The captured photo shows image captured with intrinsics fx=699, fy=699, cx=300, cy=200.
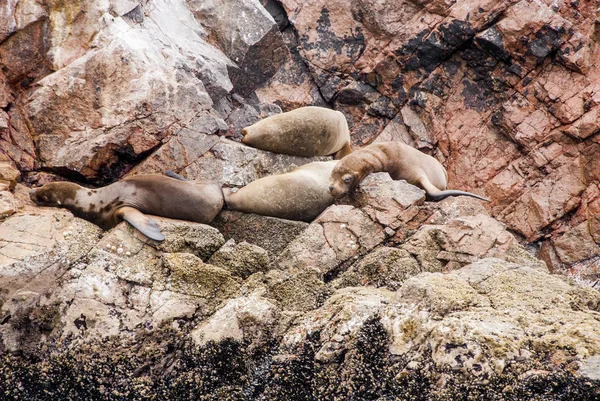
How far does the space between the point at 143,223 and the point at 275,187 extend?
1843mm

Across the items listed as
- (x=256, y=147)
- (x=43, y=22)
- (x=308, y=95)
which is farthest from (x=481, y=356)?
(x=308, y=95)

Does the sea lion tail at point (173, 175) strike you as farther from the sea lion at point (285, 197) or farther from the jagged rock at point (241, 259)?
the jagged rock at point (241, 259)

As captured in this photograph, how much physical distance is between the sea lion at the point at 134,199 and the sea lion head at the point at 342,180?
1363 millimetres

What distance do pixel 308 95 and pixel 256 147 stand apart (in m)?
2.72

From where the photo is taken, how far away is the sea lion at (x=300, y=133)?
29.4 feet

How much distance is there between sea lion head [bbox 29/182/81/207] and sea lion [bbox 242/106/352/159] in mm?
A: 2439

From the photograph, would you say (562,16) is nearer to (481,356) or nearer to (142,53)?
(142,53)

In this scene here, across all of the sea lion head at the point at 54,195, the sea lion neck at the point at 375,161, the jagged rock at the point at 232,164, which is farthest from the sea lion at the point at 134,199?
the sea lion neck at the point at 375,161

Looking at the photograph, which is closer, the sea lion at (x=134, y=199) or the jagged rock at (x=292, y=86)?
the sea lion at (x=134, y=199)

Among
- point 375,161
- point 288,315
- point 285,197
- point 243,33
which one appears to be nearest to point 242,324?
point 288,315

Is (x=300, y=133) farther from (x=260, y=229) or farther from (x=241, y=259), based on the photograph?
(x=241, y=259)

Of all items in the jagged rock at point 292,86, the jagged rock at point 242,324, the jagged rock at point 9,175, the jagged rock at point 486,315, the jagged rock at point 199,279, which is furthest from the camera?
the jagged rock at point 292,86

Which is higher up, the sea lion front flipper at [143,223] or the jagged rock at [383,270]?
the jagged rock at [383,270]

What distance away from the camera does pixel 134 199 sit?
736 cm
